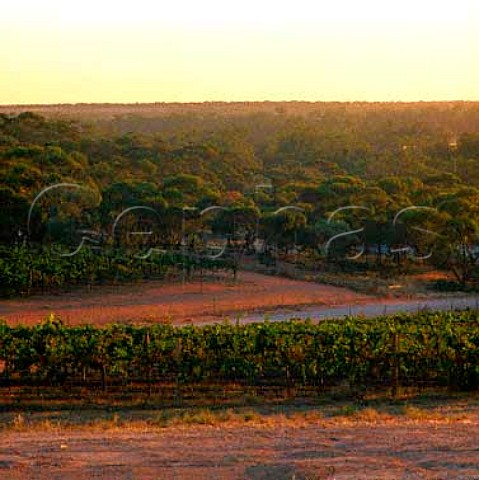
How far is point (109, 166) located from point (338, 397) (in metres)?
42.0

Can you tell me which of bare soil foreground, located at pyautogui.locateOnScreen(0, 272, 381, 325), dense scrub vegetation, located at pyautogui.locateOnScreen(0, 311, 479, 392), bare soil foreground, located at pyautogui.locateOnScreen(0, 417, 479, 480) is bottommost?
bare soil foreground, located at pyautogui.locateOnScreen(0, 272, 381, 325)

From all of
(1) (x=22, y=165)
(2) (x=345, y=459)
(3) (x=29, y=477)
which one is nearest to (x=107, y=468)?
(3) (x=29, y=477)

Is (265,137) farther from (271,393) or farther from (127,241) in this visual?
(271,393)

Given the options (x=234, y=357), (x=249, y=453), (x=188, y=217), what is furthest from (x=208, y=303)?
(x=249, y=453)

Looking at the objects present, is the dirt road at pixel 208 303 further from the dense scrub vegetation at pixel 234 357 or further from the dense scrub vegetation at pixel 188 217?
the dense scrub vegetation at pixel 234 357

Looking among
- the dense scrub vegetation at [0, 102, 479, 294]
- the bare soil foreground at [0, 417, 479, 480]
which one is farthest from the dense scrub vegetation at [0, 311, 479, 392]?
the dense scrub vegetation at [0, 102, 479, 294]

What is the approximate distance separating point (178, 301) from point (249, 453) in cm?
2067

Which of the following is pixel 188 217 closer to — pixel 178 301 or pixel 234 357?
pixel 178 301

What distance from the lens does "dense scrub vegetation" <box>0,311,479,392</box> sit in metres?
18.8

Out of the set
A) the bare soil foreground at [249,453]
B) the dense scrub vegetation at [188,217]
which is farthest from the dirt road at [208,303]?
the bare soil foreground at [249,453]

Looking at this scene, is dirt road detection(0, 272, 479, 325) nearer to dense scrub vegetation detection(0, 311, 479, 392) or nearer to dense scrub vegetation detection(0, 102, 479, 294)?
dense scrub vegetation detection(0, 102, 479, 294)

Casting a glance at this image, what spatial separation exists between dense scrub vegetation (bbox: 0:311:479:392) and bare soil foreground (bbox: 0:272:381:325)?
8.14 metres

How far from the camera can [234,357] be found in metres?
19.0

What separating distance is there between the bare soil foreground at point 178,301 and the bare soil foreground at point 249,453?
47.9ft
